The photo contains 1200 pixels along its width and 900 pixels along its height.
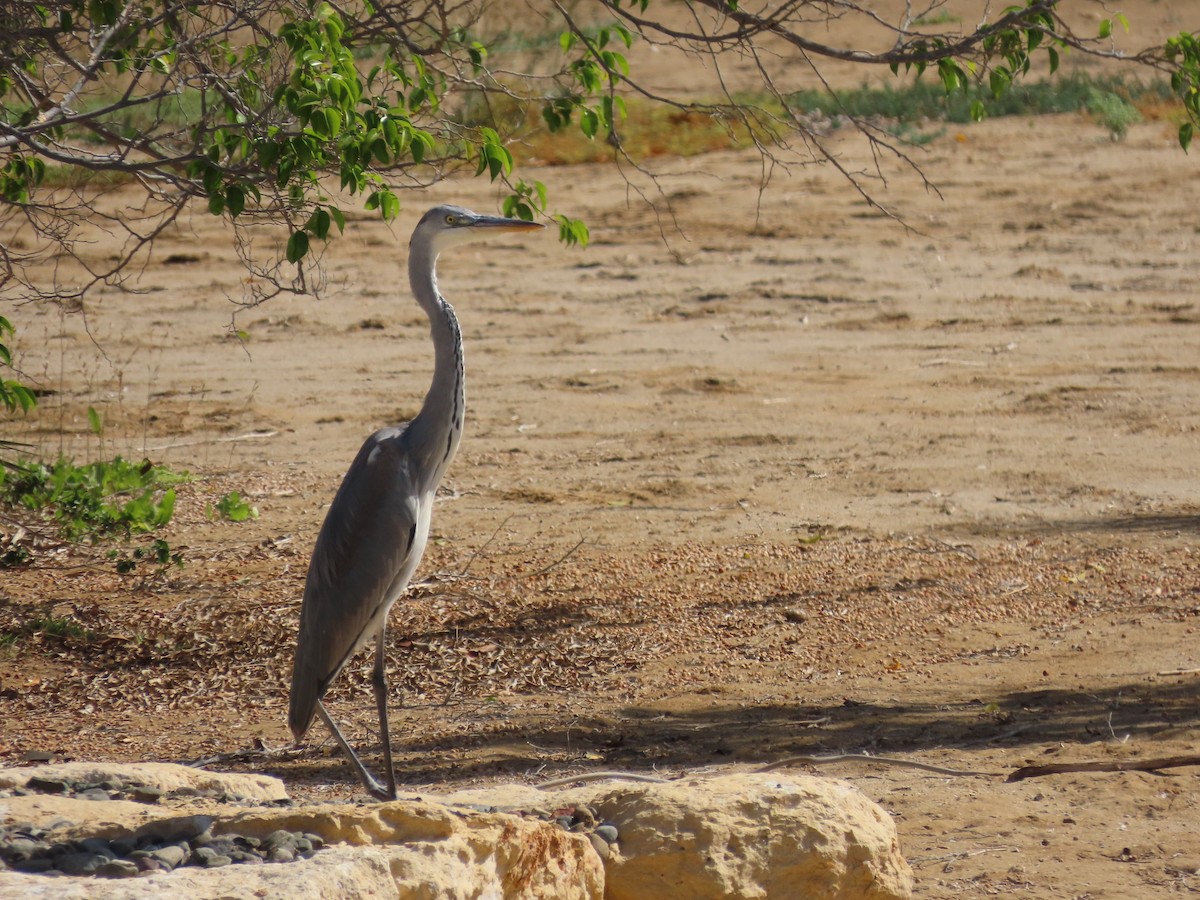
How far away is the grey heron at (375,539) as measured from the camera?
511 cm

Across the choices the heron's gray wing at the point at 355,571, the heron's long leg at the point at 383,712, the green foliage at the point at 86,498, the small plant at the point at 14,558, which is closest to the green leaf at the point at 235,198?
the heron's gray wing at the point at 355,571

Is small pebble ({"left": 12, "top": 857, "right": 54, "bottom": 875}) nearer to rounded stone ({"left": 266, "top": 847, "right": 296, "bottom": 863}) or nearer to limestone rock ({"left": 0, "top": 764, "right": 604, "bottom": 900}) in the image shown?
limestone rock ({"left": 0, "top": 764, "right": 604, "bottom": 900})

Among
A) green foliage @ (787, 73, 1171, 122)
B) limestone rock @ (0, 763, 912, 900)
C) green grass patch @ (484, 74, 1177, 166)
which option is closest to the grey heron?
limestone rock @ (0, 763, 912, 900)

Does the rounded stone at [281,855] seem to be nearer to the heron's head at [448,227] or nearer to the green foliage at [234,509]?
the heron's head at [448,227]

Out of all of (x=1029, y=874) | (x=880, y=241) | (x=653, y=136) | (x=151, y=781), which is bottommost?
(x=1029, y=874)

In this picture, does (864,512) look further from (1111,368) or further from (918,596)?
(1111,368)

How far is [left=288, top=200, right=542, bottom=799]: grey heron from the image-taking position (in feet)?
16.8

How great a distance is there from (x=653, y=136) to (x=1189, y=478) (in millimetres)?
11275

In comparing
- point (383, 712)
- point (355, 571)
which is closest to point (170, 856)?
point (383, 712)

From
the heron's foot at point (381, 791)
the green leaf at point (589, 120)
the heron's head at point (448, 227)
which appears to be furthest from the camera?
the green leaf at point (589, 120)

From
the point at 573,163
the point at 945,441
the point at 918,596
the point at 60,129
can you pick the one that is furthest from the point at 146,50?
the point at 573,163

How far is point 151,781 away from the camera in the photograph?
4207mm

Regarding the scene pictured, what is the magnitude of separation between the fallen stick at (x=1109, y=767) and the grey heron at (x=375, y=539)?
6.92 ft

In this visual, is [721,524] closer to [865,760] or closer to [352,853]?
[865,760]
